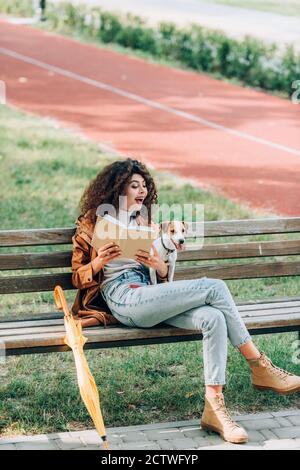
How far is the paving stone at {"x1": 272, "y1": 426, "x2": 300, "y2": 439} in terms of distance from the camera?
16.1 ft

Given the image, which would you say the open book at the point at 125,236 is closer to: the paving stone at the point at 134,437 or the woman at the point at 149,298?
the woman at the point at 149,298

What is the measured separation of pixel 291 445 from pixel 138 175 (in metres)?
1.51

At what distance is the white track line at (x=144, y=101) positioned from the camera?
1339 cm

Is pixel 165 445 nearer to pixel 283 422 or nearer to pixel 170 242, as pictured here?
pixel 283 422

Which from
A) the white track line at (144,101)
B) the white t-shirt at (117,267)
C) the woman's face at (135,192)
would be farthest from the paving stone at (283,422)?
the white track line at (144,101)

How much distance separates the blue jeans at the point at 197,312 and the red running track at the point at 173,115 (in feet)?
14.2

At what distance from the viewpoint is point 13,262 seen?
17.5ft

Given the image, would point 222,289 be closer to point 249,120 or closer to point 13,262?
point 13,262

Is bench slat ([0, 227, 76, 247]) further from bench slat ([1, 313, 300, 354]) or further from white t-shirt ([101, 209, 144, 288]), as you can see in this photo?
bench slat ([1, 313, 300, 354])

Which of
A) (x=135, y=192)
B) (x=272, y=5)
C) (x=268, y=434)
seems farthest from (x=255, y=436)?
(x=272, y=5)

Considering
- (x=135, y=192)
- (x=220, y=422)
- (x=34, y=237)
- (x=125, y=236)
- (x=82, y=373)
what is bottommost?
(x=220, y=422)

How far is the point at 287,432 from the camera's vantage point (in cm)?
495

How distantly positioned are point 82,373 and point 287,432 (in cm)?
99
